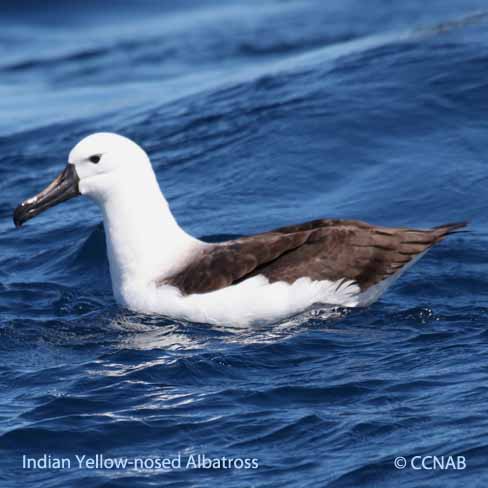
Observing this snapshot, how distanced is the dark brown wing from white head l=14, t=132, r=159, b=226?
0.97m

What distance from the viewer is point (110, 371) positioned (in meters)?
8.34

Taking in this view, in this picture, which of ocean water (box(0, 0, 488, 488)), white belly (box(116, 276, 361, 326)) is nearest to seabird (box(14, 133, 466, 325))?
white belly (box(116, 276, 361, 326))

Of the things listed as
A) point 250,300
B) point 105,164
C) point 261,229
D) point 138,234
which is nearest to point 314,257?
point 250,300

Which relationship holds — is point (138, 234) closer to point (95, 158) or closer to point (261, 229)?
point (95, 158)

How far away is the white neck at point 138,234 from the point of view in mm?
9641

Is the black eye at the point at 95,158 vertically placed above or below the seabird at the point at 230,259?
above

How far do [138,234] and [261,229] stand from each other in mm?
2605

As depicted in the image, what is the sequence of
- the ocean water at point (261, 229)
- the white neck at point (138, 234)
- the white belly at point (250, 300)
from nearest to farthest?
the ocean water at point (261, 229)
the white belly at point (250, 300)
the white neck at point (138, 234)

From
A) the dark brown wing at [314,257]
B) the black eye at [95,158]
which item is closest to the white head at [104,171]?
the black eye at [95,158]

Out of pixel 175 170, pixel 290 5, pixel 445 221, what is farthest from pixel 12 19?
pixel 445 221

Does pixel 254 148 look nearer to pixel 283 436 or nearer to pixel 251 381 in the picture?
pixel 251 381

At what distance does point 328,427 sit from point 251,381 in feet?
3.34

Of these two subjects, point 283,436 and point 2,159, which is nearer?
point 283,436

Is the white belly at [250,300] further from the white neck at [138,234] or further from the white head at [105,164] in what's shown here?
the white head at [105,164]
